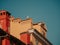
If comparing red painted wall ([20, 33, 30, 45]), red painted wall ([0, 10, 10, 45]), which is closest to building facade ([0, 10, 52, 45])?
red painted wall ([20, 33, 30, 45])

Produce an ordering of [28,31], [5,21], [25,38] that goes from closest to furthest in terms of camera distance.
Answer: [5,21]
[25,38]
[28,31]

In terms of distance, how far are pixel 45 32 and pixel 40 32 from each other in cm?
417

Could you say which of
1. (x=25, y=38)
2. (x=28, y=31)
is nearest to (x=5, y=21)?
(x=25, y=38)

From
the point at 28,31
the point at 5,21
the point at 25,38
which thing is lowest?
the point at 25,38

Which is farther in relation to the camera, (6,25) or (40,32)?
(40,32)

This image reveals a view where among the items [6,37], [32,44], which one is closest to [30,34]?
[32,44]

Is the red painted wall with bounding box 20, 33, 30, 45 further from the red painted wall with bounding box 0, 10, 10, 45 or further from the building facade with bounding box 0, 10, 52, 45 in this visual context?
the red painted wall with bounding box 0, 10, 10, 45

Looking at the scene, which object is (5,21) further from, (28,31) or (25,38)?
(28,31)

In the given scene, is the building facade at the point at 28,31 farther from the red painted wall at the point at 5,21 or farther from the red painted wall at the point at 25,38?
the red painted wall at the point at 5,21

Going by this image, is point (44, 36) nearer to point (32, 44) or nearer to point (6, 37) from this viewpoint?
point (32, 44)

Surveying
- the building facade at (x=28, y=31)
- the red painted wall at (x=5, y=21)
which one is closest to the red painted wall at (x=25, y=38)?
the building facade at (x=28, y=31)

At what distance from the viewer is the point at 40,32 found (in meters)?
76.8

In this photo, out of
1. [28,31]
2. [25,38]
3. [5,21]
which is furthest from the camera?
[28,31]

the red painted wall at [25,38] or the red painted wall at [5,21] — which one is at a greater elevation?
the red painted wall at [5,21]
